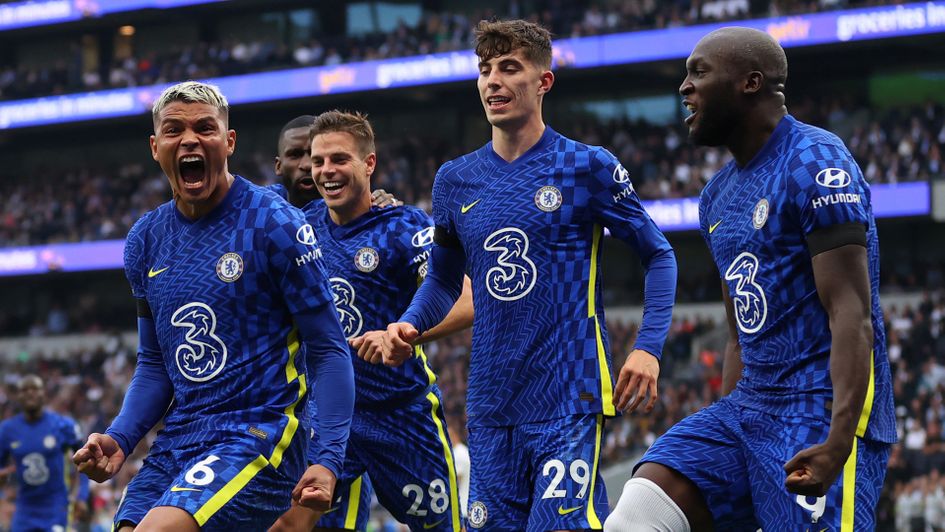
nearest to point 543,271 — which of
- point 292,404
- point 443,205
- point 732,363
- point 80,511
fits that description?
point 443,205

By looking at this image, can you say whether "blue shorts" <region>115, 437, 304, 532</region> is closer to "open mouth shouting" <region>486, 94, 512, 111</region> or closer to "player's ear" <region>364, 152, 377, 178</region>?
"open mouth shouting" <region>486, 94, 512, 111</region>

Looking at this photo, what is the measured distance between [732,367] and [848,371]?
88cm

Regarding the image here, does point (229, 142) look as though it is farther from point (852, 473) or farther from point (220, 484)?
point (852, 473)

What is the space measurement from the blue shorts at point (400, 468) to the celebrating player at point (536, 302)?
0.97 metres

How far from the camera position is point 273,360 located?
4.73 metres

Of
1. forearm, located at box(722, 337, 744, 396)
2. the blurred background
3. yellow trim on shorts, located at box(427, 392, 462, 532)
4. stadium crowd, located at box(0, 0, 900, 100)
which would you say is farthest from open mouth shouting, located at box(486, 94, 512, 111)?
stadium crowd, located at box(0, 0, 900, 100)

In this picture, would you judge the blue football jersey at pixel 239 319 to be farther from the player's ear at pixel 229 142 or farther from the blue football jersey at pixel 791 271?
the blue football jersey at pixel 791 271

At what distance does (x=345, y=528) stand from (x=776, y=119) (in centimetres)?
299

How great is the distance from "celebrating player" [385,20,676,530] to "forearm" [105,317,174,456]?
0.85 m

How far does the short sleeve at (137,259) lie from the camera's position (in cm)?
495

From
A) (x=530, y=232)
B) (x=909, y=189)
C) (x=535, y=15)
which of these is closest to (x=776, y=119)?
(x=530, y=232)

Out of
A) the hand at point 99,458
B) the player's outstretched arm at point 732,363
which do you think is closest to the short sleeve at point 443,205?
the player's outstretched arm at point 732,363

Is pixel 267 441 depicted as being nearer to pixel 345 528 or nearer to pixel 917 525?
pixel 345 528

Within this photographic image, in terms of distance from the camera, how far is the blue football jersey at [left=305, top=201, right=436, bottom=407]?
252 inches
